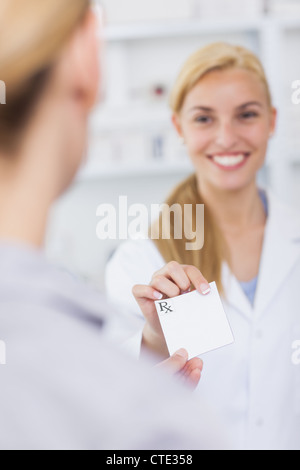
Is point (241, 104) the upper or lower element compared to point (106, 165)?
lower

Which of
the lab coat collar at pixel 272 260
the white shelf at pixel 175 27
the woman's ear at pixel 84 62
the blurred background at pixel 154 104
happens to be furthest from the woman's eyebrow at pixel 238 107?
the white shelf at pixel 175 27

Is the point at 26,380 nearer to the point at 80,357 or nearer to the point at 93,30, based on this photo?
the point at 80,357

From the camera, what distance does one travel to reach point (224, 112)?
2.35 ft

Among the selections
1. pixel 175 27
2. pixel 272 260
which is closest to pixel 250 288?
pixel 272 260

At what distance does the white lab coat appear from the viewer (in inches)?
25.1

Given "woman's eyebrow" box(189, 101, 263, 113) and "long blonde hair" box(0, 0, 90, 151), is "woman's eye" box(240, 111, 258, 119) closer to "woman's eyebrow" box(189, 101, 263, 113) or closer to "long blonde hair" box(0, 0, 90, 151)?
"woman's eyebrow" box(189, 101, 263, 113)

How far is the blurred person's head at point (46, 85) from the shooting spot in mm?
278

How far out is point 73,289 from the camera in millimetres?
290

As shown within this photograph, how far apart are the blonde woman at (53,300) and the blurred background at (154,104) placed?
5.19 ft

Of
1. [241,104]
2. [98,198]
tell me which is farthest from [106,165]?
[241,104]

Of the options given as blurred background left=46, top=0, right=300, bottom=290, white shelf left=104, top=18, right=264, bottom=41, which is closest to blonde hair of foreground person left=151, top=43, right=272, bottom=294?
blurred background left=46, top=0, right=300, bottom=290

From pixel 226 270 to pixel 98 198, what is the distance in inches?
56.2

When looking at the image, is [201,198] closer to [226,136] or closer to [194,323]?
[226,136]

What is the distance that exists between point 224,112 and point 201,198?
4.2 inches
